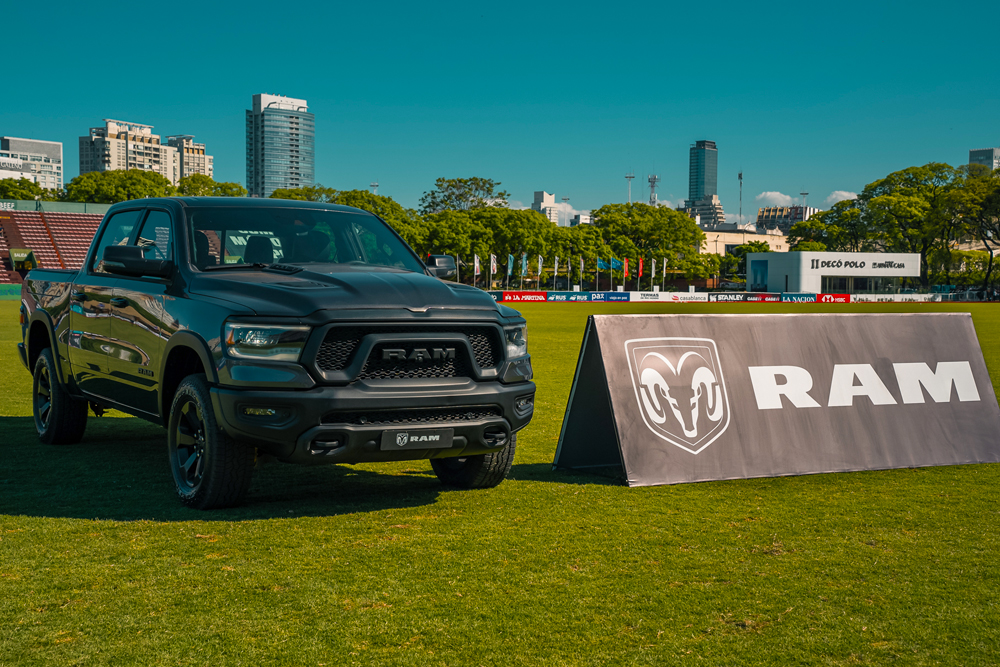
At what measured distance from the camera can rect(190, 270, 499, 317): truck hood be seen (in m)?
5.17

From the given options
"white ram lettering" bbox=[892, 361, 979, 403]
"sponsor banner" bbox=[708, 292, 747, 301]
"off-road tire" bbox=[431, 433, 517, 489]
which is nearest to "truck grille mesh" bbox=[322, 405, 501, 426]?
"off-road tire" bbox=[431, 433, 517, 489]

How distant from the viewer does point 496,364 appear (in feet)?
18.5

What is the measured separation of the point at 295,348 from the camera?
5086mm

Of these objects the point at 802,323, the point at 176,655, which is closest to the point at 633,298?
the point at 802,323

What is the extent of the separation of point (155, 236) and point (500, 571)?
3893mm

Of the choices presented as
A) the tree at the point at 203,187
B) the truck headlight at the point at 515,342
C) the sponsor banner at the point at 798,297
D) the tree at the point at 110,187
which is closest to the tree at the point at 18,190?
the tree at the point at 110,187

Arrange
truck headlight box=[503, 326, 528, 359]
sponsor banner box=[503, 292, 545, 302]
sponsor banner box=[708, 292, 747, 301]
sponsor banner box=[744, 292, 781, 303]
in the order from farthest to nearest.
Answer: sponsor banner box=[744, 292, 781, 303], sponsor banner box=[708, 292, 747, 301], sponsor banner box=[503, 292, 545, 302], truck headlight box=[503, 326, 528, 359]

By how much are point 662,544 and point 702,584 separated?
680 mm

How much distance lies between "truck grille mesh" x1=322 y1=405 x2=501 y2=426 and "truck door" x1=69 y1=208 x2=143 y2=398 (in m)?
2.60

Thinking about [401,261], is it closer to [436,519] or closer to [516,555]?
[436,519]

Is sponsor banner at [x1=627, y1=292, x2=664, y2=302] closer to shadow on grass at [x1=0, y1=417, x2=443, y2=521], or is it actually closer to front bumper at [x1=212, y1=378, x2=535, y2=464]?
shadow on grass at [x1=0, y1=417, x2=443, y2=521]

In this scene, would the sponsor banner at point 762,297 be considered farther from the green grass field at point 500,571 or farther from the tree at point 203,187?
the green grass field at point 500,571

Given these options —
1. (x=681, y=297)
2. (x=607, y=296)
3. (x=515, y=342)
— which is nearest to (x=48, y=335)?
(x=515, y=342)

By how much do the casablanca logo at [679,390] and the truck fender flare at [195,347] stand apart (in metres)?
2.91
